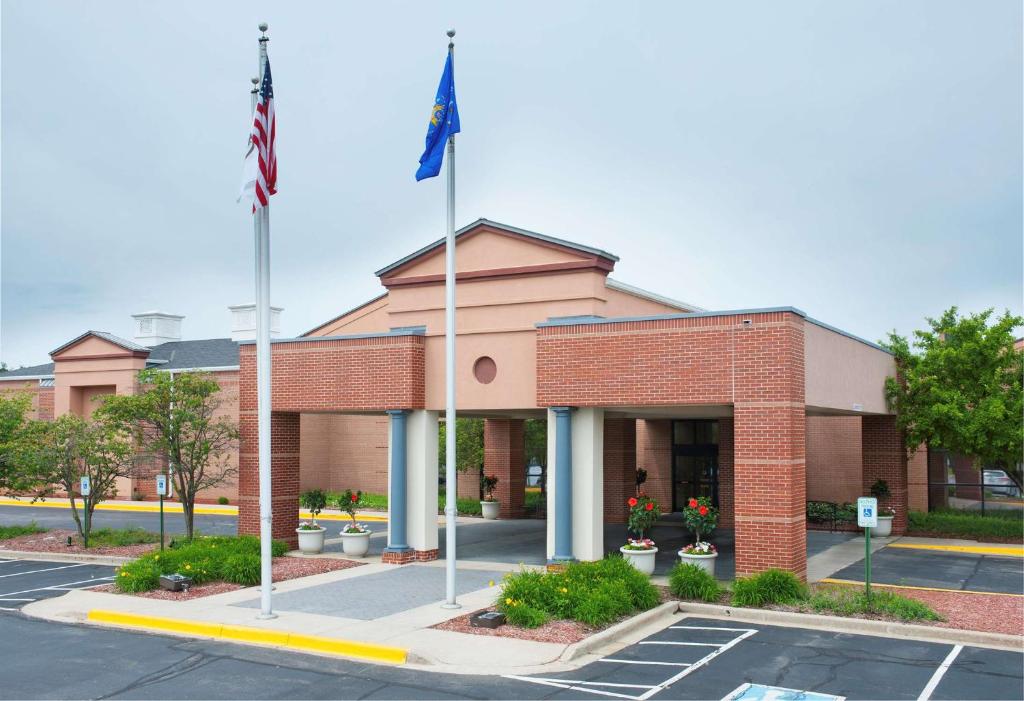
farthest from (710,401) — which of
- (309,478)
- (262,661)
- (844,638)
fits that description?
(309,478)

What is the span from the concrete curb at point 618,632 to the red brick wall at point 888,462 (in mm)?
14078

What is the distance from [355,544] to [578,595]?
9.13 metres

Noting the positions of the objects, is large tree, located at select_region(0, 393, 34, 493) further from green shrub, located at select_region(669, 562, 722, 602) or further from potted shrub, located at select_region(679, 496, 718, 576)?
green shrub, located at select_region(669, 562, 722, 602)

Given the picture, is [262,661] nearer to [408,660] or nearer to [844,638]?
[408,660]

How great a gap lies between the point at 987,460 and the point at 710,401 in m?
13.4

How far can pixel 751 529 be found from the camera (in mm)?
17703

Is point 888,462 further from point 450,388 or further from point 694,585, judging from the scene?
point 450,388

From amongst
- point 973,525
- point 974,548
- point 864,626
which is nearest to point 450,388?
point 864,626

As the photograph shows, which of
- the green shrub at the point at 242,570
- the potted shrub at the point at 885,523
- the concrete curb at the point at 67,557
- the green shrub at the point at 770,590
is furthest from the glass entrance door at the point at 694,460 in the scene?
the concrete curb at the point at 67,557

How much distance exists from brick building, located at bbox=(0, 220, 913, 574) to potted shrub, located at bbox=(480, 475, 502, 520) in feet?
30.1

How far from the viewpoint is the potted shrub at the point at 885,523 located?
2775 cm

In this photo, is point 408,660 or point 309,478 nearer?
point 408,660

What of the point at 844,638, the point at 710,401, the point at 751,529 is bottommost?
the point at 844,638

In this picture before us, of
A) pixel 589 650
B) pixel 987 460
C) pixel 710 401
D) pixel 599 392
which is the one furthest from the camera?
pixel 987 460
